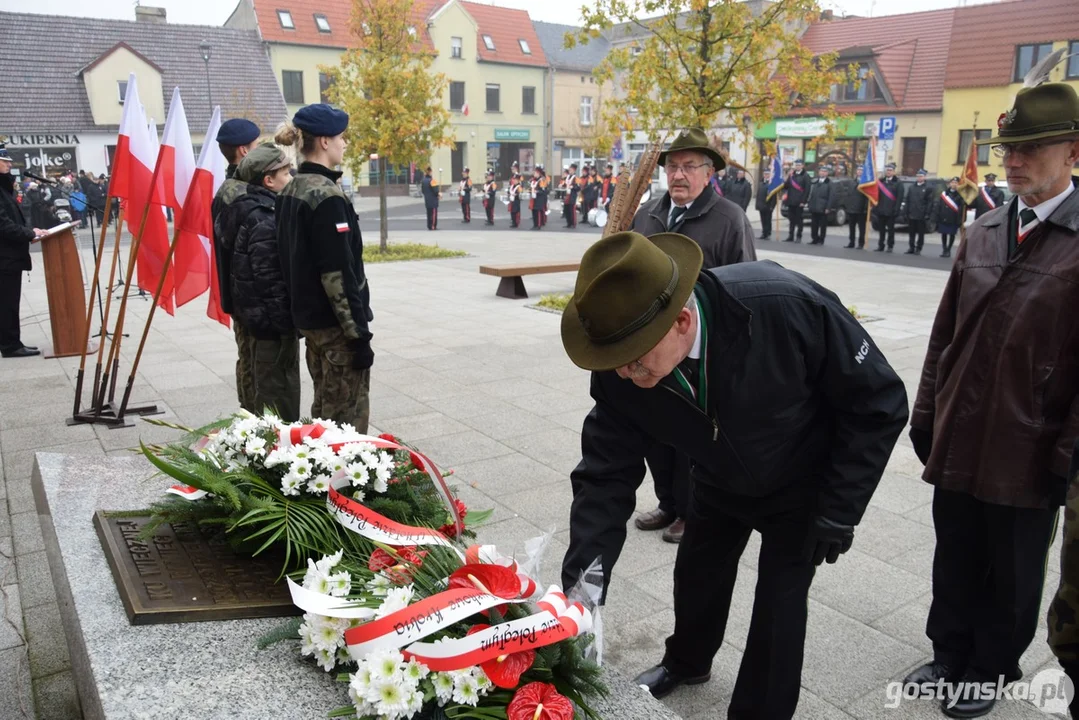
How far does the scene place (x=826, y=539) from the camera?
2354mm

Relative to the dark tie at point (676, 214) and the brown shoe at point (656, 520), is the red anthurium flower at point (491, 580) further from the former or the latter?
the dark tie at point (676, 214)

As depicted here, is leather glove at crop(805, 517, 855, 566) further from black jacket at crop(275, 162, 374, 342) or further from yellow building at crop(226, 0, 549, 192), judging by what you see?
yellow building at crop(226, 0, 549, 192)

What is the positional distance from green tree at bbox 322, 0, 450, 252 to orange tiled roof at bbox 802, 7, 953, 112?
22.2 metres

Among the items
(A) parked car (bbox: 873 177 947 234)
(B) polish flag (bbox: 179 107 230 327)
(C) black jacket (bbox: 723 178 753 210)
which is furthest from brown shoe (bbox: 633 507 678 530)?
(C) black jacket (bbox: 723 178 753 210)

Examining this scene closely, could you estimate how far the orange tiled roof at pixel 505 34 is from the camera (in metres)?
50.2

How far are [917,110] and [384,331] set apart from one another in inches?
1194

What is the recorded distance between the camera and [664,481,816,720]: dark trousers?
8.34 ft

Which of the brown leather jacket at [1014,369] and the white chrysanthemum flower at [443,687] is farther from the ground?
the brown leather jacket at [1014,369]

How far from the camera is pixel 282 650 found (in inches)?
91.8

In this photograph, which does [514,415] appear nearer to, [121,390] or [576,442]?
[576,442]

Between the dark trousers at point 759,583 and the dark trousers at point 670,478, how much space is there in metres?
1.23

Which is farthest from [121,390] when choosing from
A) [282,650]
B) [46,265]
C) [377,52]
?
[377,52]

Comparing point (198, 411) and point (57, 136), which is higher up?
point (57, 136)

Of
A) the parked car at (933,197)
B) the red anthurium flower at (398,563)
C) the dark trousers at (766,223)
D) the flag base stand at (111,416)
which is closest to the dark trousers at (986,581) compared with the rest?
the red anthurium flower at (398,563)
